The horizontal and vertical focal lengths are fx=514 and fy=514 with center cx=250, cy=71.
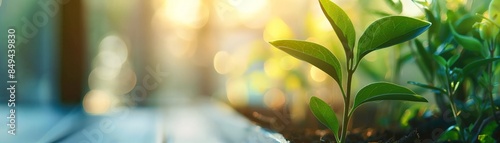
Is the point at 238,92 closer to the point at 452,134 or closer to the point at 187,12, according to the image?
the point at 187,12

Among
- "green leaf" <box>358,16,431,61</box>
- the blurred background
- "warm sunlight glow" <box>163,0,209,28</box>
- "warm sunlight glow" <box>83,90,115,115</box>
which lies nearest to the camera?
"green leaf" <box>358,16,431,61</box>

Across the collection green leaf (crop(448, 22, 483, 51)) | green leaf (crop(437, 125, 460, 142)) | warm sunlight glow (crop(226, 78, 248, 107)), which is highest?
green leaf (crop(448, 22, 483, 51))

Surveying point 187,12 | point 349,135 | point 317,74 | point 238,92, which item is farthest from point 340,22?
point 187,12

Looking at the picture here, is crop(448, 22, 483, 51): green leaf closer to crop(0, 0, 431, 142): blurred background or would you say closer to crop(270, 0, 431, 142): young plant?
crop(270, 0, 431, 142): young plant

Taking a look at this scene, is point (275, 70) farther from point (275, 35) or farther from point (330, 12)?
point (330, 12)

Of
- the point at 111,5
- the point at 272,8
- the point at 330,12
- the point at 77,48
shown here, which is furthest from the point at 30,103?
the point at 330,12

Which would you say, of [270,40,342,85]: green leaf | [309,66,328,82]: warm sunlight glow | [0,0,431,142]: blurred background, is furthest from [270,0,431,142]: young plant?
[309,66,328,82]: warm sunlight glow
